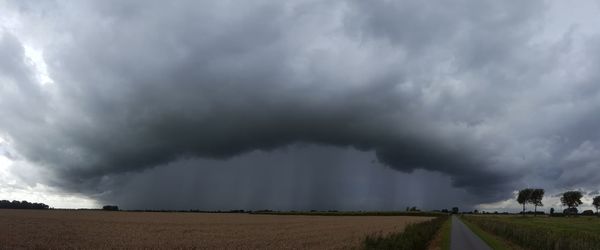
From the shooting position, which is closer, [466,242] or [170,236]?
[170,236]

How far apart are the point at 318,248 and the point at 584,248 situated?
20.2 meters

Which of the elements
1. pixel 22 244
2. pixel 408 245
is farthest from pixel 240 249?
pixel 22 244

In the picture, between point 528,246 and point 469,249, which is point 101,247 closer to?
point 469,249

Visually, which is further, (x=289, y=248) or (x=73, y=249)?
(x=289, y=248)

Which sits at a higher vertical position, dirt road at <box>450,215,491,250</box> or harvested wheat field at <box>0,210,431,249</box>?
harvested wheat field at <box>0,210,431,249</box>

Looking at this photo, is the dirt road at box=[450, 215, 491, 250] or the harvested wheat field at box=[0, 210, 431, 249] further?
the dirt road at box=[450, 215, 491, 250]

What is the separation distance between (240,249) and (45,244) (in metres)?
13.2

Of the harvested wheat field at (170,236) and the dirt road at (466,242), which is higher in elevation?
the harvested wheat field at (170,236)

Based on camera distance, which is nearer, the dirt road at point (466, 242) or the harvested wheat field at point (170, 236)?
the harvested wheat field at point (170, 236)

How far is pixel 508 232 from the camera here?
184 ft

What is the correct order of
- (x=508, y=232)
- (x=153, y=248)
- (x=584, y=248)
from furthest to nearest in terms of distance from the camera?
(x=508, y=232), (x=584, y=248), (x=153, y=248)

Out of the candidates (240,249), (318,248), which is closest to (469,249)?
(318,248)

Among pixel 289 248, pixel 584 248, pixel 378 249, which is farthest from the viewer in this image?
pixel 584 248

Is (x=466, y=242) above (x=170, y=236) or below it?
below
